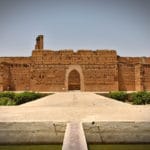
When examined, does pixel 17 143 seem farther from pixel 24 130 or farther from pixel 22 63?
pixel 22 63

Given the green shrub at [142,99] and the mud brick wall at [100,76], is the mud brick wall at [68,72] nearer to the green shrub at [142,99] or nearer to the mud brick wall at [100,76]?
the mud brick wall at [100,76]

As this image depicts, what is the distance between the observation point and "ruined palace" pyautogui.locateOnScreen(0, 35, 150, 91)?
22891 mm

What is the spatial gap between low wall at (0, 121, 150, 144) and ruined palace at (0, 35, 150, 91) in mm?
17816

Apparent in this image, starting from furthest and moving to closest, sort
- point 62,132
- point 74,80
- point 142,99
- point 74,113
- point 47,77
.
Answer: point 74,80 < point 47,77 < point 142,99 < point 74,113 < point 62,132

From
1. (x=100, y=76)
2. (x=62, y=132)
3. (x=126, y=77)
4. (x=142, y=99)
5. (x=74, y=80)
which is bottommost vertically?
(x=62, y=132)

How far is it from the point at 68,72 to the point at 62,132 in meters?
18.3

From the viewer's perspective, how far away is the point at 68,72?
75.8ft

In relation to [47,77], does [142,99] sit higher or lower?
lower

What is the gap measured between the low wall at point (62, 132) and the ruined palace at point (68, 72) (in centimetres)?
1782

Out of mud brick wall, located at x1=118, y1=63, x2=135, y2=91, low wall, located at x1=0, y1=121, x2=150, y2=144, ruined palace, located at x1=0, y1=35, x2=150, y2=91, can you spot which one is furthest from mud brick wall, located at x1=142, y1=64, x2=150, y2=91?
low wall, located at x1=0, y1=121, x2=150, y2=144

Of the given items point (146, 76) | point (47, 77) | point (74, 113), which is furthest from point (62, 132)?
point (146, 76)

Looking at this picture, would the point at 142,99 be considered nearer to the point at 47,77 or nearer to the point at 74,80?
the point at 47,77

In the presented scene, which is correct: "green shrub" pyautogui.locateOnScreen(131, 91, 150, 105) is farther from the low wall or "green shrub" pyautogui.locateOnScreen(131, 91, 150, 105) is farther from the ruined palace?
the ruined palace

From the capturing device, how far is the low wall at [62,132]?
4.85m
